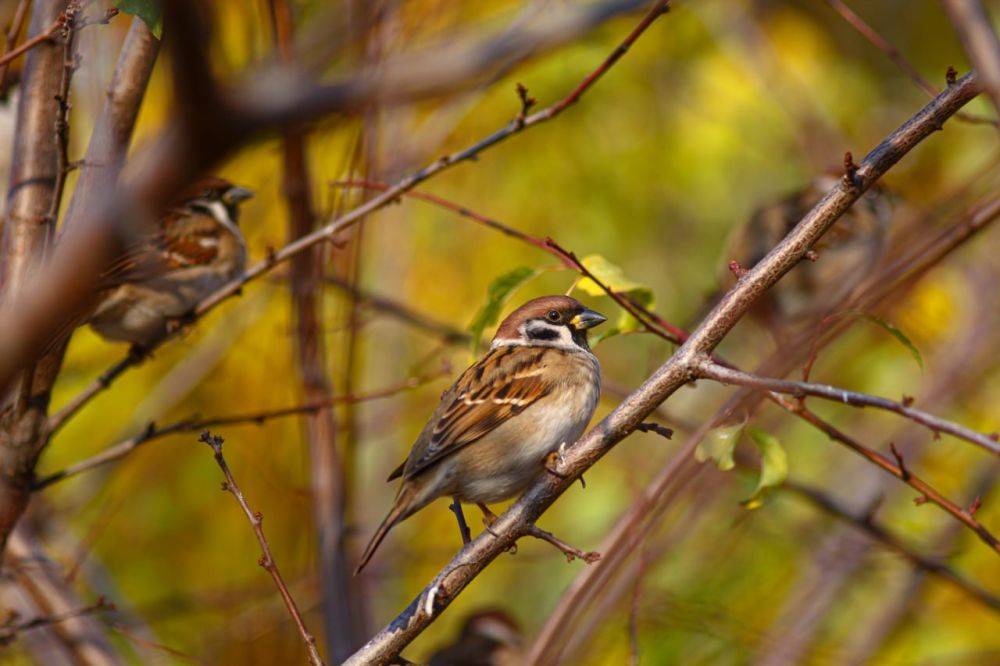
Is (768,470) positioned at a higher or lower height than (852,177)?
lower

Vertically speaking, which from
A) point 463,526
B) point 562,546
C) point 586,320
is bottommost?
point 562,546

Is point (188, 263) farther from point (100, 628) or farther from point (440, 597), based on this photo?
point (440, 597)

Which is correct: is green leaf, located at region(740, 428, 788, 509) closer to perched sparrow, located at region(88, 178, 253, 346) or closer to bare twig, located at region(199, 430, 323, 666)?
bare twig, located at region(199, 430, 323, 666)

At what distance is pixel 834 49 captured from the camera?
7.92 metres

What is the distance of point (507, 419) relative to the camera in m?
3.06

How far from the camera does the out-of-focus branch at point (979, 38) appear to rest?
113cm

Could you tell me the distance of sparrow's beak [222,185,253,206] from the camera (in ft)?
17.2

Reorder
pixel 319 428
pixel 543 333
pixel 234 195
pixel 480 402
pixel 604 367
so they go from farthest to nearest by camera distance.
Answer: pixel 604 367 < pixel 234 195 < pixel 319 428 < pixel 543 333 < pixel 480 402

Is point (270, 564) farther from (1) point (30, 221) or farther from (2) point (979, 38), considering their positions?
(2) point (979, 38)

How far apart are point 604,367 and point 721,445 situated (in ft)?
14.1

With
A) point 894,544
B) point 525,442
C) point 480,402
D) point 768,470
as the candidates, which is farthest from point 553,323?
point 894,544

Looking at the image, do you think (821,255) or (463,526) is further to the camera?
(821,255)

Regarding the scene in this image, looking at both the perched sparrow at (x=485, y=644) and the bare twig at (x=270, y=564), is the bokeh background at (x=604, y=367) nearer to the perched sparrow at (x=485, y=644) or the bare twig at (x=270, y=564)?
the perched sparrow at (x=485, y=644)

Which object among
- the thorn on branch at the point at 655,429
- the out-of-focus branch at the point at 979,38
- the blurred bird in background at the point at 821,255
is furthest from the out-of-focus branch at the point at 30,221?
the blurred bird in background at the point at 821,255
